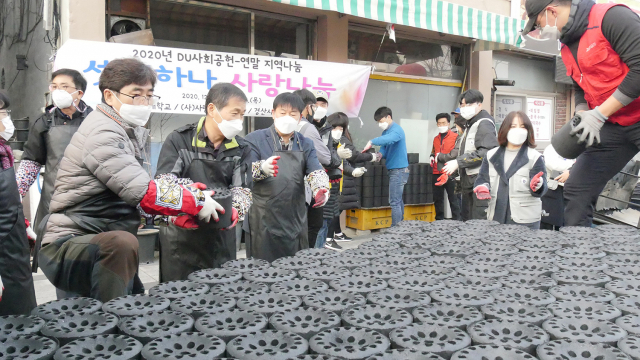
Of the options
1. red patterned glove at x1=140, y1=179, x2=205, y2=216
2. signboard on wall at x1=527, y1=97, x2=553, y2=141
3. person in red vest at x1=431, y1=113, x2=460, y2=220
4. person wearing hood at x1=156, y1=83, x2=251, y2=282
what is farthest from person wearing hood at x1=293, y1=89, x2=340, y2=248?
signboard on wall at x1=527, y1=97, x2=553, y2=141

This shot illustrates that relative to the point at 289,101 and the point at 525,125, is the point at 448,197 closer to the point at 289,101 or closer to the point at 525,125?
the point at 525,125

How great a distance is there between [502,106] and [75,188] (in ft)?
30.8

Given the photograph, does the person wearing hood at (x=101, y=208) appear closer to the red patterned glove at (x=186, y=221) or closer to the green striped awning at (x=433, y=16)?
the red patterned glove at (x=186, y=221)

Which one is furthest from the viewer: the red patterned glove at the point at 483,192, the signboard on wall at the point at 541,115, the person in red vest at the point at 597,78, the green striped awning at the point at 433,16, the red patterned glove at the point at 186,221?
the signboard on wall at the point at 541,115

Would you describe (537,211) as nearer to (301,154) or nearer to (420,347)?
(301,154)

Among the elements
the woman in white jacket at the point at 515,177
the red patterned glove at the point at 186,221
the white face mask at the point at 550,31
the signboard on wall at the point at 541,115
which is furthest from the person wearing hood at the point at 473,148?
the signboard on wall at the point at 541,115

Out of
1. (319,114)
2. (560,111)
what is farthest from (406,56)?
(560,111)

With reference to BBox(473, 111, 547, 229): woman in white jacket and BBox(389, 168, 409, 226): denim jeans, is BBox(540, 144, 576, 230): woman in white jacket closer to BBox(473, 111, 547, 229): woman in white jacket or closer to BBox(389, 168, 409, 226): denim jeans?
BBox(473, 111, 547, 229): woman in white jacket

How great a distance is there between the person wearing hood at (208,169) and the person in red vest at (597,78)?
198 cm

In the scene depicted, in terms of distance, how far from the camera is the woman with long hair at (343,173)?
527cm

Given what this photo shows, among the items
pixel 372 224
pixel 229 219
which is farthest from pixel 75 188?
pixel 372 224

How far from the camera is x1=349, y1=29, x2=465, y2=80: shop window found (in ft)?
26.0

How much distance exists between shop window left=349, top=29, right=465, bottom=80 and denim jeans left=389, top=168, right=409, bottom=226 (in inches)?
85.1

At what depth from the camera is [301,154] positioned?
3.64 m
